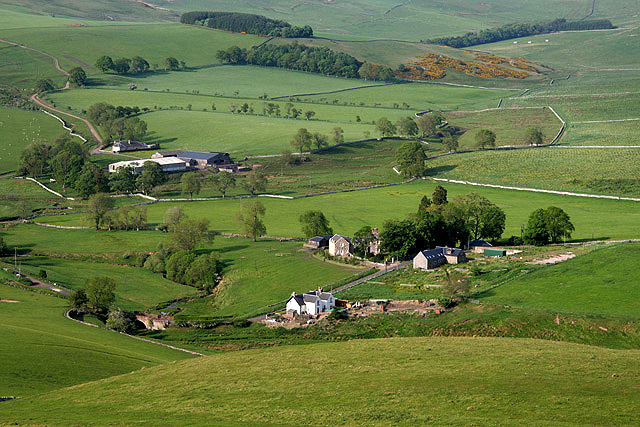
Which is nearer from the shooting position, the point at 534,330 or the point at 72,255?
the point at 534,330

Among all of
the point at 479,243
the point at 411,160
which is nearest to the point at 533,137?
the point at 411,160

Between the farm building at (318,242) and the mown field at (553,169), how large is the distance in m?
59.3

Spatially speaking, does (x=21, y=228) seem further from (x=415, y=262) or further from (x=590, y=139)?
(x=590, y=139)

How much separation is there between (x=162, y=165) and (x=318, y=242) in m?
72.7

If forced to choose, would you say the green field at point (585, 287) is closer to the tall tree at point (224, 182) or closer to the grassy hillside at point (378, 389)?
the grassy hillside at point (378, 389)

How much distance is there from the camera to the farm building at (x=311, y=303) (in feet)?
278

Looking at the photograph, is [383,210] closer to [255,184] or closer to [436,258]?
[255,184]

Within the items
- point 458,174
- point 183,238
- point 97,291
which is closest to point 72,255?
point 183,238

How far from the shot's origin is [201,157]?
183 metres

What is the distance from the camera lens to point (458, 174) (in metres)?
170

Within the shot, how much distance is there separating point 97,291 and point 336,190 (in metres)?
75.7

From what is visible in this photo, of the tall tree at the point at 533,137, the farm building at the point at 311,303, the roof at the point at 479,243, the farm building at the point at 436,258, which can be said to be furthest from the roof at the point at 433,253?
the tall tree at the point at 533,137

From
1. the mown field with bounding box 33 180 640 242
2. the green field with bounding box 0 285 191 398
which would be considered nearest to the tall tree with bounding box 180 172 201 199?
the mown field with bounding box 33 180 640 242

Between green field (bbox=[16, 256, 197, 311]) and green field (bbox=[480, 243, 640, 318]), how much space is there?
143 ft
